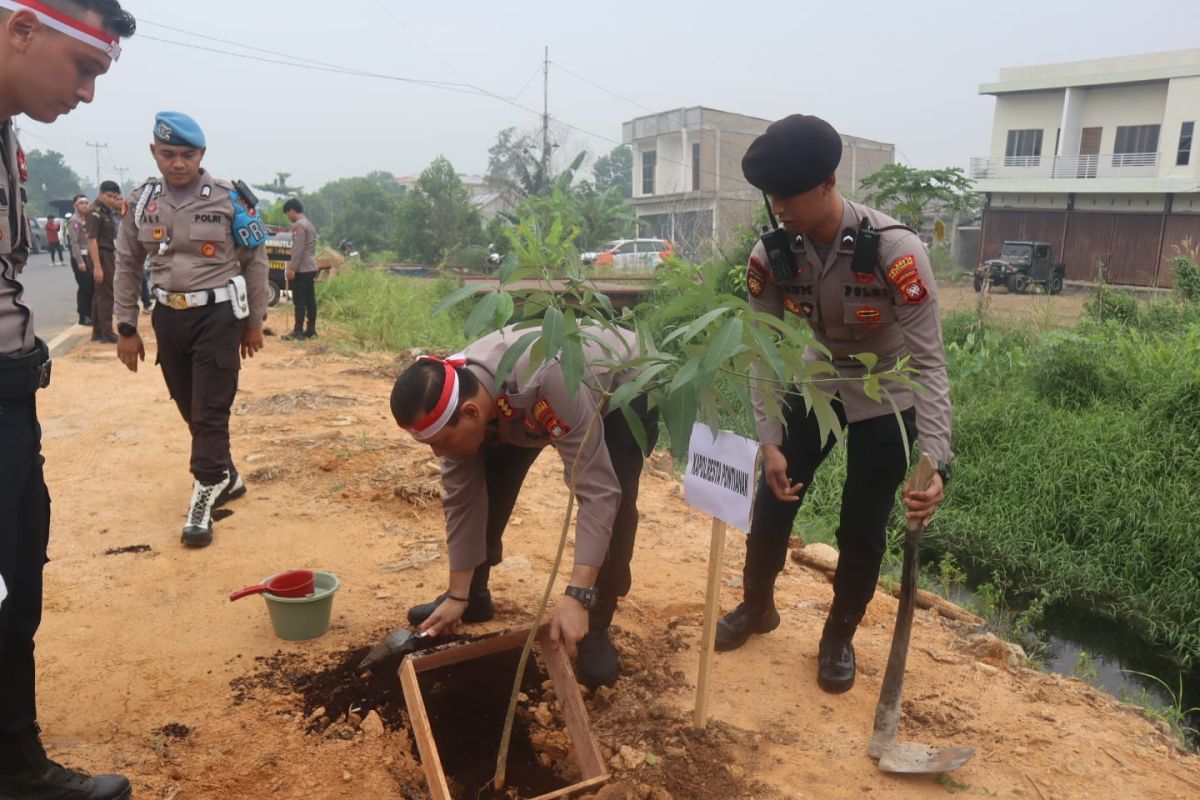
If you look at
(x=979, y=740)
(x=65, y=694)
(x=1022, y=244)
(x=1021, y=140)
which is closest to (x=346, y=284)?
(x=65, y=694)

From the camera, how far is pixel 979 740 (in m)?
2.52

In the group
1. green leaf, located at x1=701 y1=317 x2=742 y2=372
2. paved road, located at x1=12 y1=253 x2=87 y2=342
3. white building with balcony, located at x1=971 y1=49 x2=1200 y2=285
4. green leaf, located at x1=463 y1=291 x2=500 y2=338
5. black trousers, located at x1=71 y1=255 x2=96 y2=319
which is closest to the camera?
green leaf, located at x1=701 y1=317 x2=742 y2=372

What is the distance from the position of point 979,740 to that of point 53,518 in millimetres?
3947

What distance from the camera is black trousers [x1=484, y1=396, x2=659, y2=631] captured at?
261 cm

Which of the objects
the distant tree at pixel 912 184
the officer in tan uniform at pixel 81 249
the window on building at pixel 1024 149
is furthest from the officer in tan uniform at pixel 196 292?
the window on building at pixel 1024 149

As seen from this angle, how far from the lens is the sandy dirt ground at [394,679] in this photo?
2.26 meters

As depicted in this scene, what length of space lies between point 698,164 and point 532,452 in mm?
28231

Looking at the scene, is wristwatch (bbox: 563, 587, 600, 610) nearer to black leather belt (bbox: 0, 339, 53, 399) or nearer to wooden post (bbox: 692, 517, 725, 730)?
wooden post (bbox: 692, 517, 725, 730)

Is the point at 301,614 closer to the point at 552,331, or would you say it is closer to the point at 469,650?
the point at 469,650

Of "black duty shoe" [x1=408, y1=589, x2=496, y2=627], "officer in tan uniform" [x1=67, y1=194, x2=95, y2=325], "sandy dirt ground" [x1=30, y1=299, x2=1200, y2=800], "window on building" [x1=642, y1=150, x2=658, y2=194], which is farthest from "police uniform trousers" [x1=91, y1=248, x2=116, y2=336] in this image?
"window on building" [x1=642, y1=150, x2=658, y2=194]

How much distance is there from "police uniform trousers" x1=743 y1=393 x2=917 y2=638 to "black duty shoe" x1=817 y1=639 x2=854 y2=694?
38 millimetres

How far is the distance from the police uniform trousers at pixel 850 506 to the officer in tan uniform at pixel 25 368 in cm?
189

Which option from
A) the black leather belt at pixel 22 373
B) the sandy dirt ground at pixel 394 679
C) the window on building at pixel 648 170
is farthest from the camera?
the window on building at pixel 648 170

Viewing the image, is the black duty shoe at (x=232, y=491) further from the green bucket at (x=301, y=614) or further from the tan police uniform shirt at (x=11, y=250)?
the tan police uniform shirt at (x=11, y=250)
